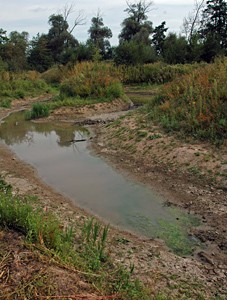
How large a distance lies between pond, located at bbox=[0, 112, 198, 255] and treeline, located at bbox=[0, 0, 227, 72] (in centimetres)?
1771

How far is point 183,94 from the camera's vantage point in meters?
11.2

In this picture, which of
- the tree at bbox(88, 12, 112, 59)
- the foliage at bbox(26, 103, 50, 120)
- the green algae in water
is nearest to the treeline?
the tree at bbox(88, 12, 112, 59)

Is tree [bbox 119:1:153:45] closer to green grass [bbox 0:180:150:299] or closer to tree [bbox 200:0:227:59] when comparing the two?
tree [bbox 200:0:227:59]

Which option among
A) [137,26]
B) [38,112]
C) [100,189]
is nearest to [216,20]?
[137,26]

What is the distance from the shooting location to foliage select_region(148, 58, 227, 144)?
8.61 meters

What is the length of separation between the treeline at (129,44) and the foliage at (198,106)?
16.6 metres

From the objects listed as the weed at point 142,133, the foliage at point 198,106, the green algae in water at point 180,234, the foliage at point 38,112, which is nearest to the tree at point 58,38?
the foliage at point 38,112

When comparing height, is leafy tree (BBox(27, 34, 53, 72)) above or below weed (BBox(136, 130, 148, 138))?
above

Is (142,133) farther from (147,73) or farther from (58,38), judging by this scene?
(58,38)

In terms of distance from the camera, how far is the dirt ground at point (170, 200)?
12.6 feet

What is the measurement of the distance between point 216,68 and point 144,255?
939 centimetres

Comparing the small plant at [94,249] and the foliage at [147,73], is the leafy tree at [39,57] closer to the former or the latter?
the foliage at [147,73]

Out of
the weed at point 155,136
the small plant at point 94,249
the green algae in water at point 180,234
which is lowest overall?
the green algae in water at point 180,234

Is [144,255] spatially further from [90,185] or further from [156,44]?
[156,44]
